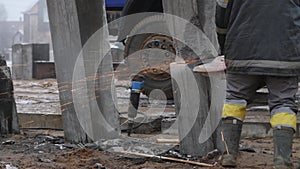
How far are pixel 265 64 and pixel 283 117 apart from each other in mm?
360

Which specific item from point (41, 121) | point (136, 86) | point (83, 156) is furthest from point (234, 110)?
point (41, 121)

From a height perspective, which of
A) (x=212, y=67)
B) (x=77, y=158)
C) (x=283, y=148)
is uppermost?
(x=212, y=67)

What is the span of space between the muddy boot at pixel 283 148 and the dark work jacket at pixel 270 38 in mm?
373

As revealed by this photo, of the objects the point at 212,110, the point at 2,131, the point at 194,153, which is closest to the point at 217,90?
the point at 212,110

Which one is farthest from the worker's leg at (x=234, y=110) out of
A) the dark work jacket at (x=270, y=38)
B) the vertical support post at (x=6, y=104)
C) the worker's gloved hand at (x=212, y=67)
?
the vertical support post at (x=6, y=104)

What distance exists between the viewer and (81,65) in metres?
5.09

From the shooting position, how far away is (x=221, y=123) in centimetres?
436

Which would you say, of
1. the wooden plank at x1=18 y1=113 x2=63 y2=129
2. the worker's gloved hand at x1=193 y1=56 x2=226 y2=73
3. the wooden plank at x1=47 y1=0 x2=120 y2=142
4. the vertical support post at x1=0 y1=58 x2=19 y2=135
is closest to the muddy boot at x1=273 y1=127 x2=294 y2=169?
the worker's gloved hand at x1=193 y1=56 x2=226 y2=73

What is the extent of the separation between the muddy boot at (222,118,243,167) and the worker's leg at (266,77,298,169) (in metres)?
0.27

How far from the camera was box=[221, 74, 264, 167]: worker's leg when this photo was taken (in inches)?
157

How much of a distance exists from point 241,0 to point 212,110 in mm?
903

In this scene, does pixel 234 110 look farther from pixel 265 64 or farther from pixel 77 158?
pixel 77 158

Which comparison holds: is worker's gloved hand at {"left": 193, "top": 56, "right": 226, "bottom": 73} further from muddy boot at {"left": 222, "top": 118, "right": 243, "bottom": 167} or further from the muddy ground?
the muddy ground

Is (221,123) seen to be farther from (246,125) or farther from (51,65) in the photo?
(51,65)
